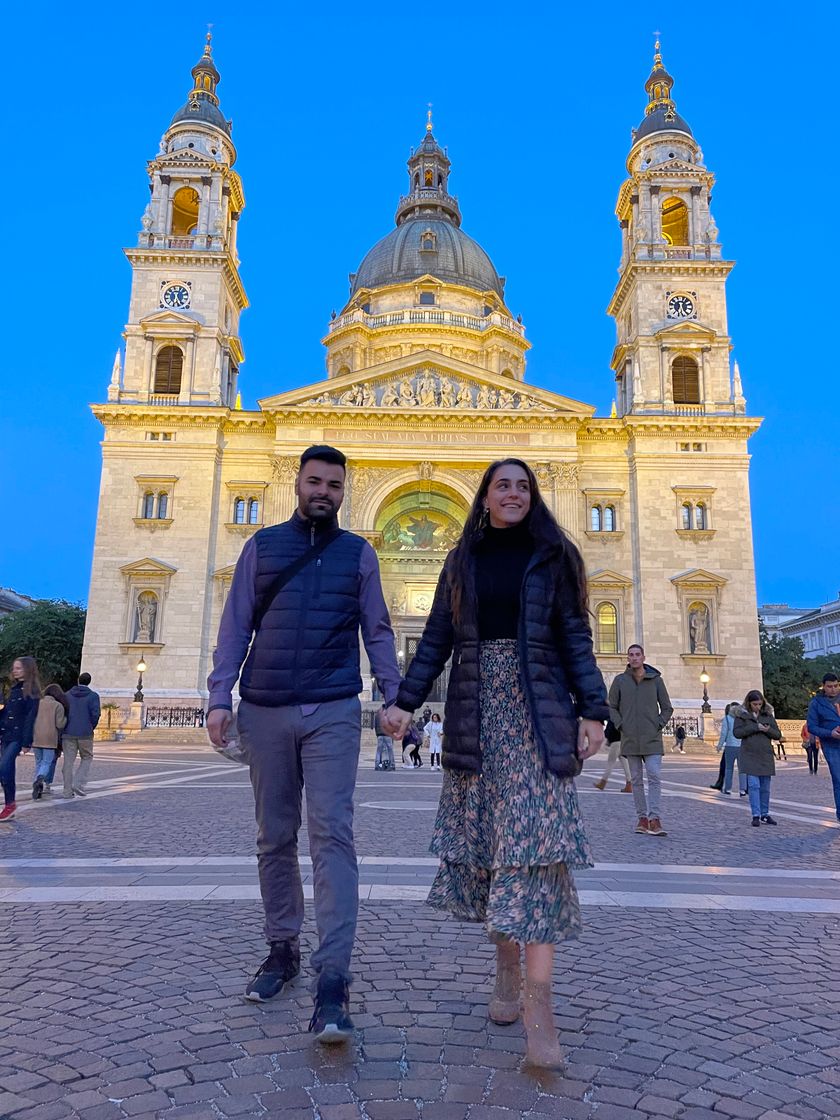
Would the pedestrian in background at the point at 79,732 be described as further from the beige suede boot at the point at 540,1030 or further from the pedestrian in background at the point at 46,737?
the beige suede boot at the point at 540,1030

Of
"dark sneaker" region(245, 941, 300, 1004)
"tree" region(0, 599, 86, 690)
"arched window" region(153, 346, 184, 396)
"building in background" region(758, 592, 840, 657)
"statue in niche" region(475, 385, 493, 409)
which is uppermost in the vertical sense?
"arched window" region(153, 346, 184, 396)

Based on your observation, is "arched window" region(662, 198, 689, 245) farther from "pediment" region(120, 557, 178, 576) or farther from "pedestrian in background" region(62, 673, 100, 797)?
"pedestrian in background" region(62, 673, 100, 797)

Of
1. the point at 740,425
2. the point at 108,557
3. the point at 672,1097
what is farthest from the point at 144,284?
the point at 672,1097

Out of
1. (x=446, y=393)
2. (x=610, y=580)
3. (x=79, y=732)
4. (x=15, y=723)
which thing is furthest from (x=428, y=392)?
(x=15, y=723)

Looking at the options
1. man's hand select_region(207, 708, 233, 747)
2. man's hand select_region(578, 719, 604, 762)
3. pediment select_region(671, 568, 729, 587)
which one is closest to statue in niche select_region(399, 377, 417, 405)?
pediment select_region(671, 568, 729, 587)

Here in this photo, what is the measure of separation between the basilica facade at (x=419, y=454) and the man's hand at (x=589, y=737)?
3479 cm

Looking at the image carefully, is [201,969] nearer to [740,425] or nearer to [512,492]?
[512,492]

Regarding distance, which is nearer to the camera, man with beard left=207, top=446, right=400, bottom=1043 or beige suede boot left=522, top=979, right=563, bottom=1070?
beige suede boot left=522, top=979, right=563, bottom=1070

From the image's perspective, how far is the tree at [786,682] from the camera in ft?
160

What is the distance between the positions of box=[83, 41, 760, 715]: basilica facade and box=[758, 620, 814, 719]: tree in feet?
42.5

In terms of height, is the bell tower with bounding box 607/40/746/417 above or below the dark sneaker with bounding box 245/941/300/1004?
above

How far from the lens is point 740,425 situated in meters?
39.7

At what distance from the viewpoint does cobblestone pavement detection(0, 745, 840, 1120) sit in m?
2.83

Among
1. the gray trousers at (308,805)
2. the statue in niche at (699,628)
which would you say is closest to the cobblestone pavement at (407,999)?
the gray trousers at (308,805)
